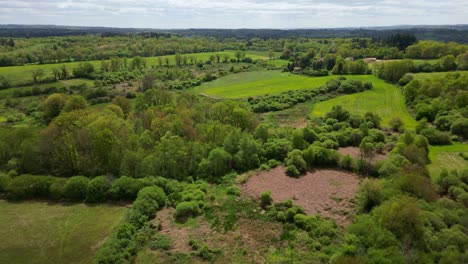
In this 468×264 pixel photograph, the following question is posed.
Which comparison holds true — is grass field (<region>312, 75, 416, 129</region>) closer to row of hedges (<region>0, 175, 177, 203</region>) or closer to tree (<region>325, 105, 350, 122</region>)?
tree (<region>325, 105, 350, 122</region>)

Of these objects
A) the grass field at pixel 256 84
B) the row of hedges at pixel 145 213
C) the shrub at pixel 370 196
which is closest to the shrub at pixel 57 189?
the row of hedges at pixel 145 213

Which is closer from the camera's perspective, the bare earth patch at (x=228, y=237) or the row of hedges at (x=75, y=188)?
the bare earth patch at (x=228, y=237)

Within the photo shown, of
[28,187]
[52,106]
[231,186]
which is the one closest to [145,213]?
[231,186]

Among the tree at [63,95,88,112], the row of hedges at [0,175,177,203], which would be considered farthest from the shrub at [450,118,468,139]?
the tree at [63,95,88,112]

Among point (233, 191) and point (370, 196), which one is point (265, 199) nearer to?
point (233, 191)

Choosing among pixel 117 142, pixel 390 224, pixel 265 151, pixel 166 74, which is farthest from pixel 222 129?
pixel 166 74

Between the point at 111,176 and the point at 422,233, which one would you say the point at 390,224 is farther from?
the point at 111,176

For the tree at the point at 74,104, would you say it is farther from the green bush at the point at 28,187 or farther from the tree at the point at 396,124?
the tree at the point at 396,124
